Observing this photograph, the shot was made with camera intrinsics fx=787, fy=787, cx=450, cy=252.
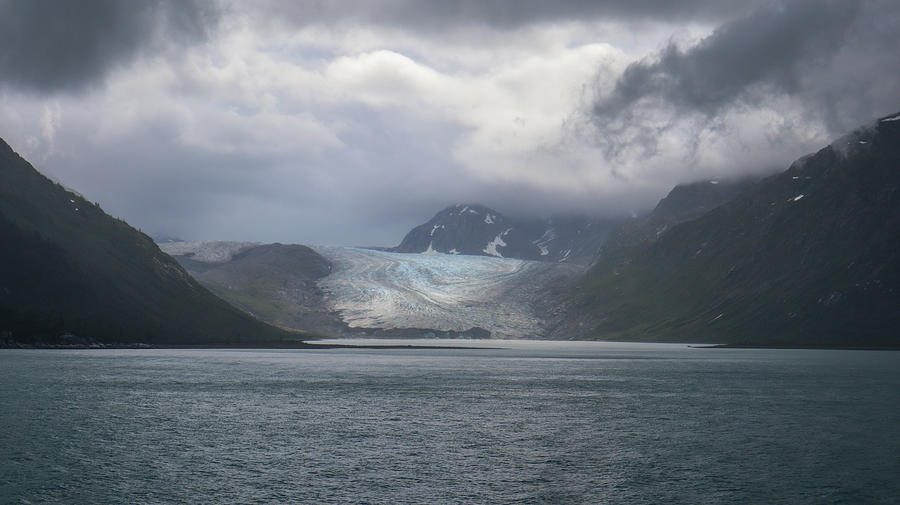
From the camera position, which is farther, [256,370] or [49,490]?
[256,370]

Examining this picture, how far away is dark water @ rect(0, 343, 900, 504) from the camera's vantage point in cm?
4412

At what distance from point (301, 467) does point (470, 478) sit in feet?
36.0

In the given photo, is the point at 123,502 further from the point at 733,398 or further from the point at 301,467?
the point at 733,398

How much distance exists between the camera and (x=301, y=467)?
50.1 meters

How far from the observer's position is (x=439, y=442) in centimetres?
6003

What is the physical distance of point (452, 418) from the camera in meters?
73.3

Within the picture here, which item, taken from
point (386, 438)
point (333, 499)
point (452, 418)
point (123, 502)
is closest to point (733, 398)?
point (452, 418)

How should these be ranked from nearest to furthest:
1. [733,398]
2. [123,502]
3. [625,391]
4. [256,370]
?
[123,502] < [733,398] < [625,391] < [256,370]

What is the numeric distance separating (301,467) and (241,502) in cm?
935

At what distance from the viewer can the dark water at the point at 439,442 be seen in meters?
44.1

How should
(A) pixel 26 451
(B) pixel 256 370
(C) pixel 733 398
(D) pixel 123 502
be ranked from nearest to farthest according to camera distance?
(D) pixel 123 502 < (A) pixel 26 451 < (C) pixel 733 398 < (B) pixel 256 370

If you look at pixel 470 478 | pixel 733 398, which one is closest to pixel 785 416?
pixel 733 398

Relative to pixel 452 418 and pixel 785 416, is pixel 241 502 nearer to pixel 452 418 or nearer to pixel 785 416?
pixel 452 418

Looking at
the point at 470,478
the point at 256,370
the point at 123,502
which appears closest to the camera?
the point at 123,502
